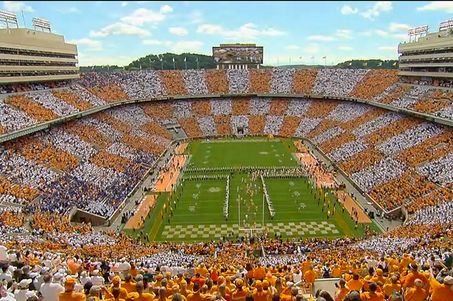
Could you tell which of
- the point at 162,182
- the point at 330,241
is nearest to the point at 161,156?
the point at 162,182

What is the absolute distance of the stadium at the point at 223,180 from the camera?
12023 mm

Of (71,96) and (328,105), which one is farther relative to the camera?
(328,105)

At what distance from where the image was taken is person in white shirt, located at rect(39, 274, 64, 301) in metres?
9.09

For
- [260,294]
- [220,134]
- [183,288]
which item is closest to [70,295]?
[183,288]

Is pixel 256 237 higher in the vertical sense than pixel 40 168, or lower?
lower

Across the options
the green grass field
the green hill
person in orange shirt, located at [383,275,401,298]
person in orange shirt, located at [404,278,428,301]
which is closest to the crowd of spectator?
the green grass field

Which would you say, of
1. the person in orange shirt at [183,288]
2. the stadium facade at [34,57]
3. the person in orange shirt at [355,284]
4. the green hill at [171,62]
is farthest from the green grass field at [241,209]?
the green hill at [171,62]

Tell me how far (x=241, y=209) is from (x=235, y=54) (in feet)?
168

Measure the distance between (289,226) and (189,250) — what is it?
324 inches

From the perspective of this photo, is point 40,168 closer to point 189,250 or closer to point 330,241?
point 189,250

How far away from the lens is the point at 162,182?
1635 inches

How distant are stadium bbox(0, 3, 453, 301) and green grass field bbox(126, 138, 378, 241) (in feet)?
0.61

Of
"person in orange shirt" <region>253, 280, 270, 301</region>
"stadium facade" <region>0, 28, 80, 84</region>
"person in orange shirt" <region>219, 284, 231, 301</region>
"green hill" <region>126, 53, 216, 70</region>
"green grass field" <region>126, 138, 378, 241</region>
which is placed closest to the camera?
"person in orange shirt" <region>253, 280, 270, 301</region>

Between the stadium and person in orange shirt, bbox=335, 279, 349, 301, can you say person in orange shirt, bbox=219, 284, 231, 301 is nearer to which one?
the stadium
